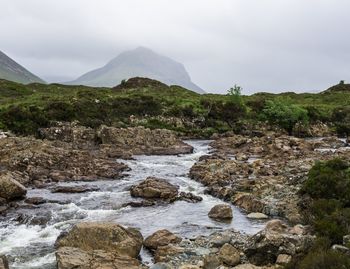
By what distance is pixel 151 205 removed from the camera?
1192 inches

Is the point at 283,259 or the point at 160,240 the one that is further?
the point at 160,240

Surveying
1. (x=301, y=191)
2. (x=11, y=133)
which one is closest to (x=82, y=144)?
(x=11, y=133)

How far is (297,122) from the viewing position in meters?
75.1

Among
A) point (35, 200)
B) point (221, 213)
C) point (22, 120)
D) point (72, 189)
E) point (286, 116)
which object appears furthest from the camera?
point (286, 116)

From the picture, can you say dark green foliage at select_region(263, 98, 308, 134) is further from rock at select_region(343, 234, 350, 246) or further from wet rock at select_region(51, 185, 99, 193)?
rock at select_region(343, 234, 350, 246)

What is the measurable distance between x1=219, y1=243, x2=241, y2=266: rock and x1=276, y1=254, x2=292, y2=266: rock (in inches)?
68.1

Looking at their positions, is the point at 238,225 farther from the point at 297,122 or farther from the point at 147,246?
the point at 297,122

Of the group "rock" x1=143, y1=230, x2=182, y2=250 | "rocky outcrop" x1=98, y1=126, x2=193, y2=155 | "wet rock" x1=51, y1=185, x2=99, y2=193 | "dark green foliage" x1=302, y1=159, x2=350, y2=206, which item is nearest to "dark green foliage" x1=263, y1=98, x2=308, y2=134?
"rocky outcrop" x1=98, y1=126, x2=193, y2=155

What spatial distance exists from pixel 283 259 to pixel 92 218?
1330cm

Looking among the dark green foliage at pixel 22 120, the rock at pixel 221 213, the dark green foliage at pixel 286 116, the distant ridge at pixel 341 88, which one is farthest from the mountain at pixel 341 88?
the rock at pixel 221 213

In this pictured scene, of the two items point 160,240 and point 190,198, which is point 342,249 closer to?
point 160,240

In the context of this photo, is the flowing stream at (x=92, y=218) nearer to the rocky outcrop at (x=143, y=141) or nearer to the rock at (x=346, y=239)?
the rock at (x=346, y=239)

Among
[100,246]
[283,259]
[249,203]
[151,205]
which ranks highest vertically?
[283,259]

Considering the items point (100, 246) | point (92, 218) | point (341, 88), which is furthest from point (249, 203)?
point (341, 88)
